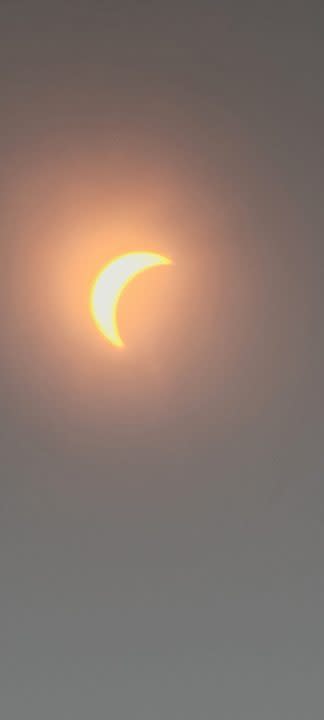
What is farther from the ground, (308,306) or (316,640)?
(308,306)

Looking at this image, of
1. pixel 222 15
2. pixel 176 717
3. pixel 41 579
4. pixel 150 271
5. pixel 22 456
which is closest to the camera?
pixel 222 15

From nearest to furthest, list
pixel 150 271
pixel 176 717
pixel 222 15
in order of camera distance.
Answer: pixel 222 15
pixel 150 271
pixel 176 717

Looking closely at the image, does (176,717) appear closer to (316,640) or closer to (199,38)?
(316,640)

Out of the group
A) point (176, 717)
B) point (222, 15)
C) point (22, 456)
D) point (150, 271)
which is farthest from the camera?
point (176, 717)

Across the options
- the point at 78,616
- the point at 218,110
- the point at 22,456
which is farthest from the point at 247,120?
the point at 78,616

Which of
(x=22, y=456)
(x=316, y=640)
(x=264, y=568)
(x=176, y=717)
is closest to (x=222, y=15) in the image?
(x=22, y=456)

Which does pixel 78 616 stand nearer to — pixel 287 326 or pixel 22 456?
pixel 22 456

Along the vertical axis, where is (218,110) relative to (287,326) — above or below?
above

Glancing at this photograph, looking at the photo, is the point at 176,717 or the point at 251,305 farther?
the point at 176,717

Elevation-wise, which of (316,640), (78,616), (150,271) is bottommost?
(316,640)
